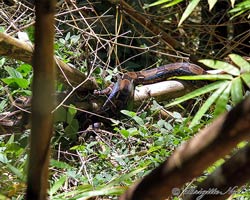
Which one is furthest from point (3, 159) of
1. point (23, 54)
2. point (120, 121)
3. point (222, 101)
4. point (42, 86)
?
point (42, 86)

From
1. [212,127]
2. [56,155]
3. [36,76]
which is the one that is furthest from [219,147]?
[56,155]

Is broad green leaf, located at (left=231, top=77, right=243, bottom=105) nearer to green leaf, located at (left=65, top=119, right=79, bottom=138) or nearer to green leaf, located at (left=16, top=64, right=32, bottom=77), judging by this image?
green leaf, located at (left=65, top=119, right=79, bottom=138)

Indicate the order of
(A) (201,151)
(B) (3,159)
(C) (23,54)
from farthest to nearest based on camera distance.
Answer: (C) (23,54) < (B) (3,159) < (A) (201,151)

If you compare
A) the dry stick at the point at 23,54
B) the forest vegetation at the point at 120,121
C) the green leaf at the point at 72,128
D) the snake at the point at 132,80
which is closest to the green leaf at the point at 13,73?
the forest vegetation at the point at 120,121

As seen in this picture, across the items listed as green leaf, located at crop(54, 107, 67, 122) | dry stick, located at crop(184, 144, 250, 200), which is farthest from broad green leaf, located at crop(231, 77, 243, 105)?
green leaf, located at crop(54, 107, 67, 122)

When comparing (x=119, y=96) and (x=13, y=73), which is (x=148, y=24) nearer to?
(x=119, y=96)

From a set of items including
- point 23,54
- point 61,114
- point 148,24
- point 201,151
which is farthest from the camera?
point 148,24
